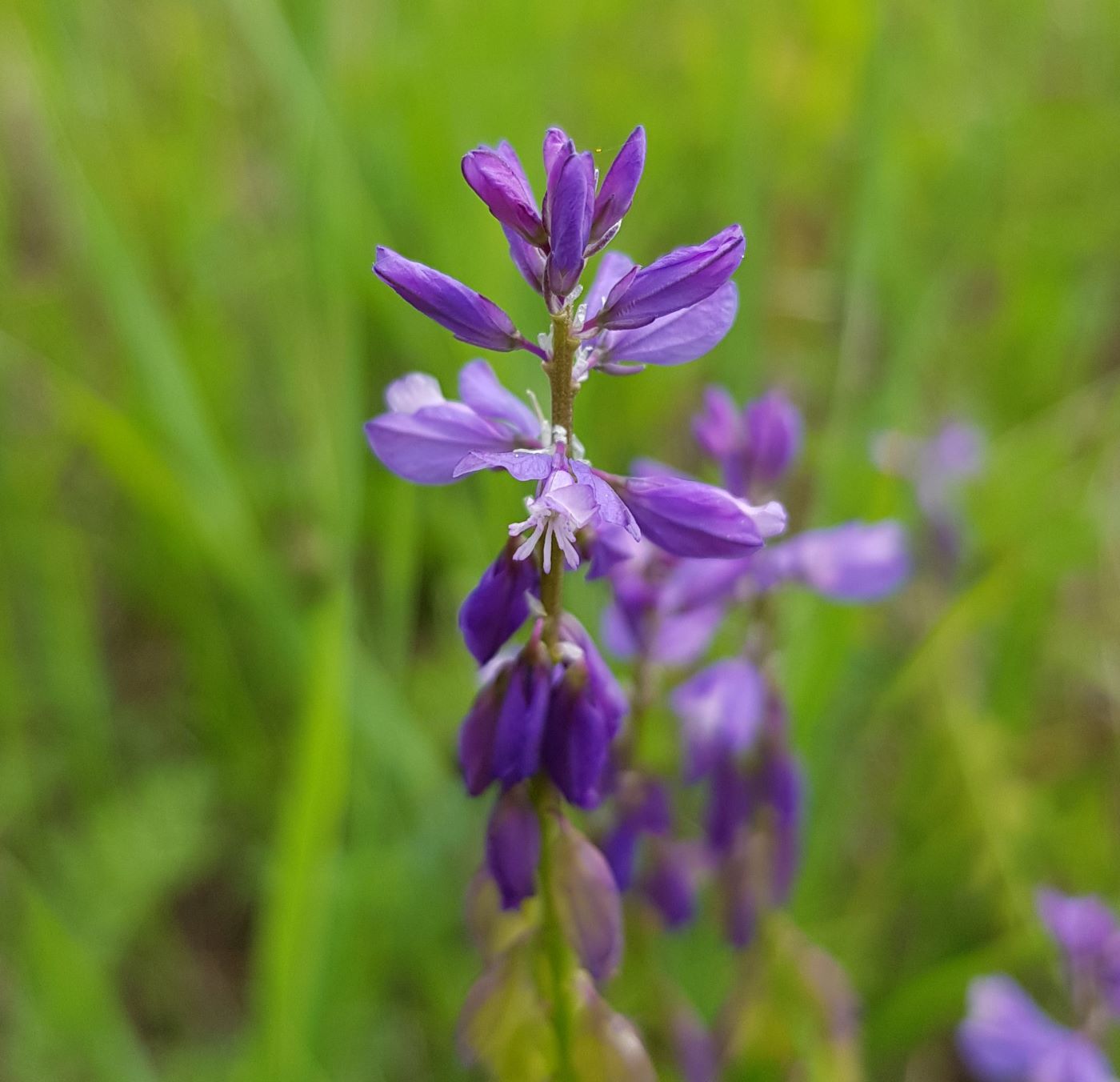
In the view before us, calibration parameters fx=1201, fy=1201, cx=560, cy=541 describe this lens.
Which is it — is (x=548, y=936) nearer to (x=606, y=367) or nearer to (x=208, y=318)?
(x=606, y=367)

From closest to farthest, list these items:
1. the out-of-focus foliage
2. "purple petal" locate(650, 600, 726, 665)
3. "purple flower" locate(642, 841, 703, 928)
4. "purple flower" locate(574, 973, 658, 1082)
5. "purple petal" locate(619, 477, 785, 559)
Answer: "purple petal" locate(619, 477, 785, 559) → "purple flower" locate(574, 973, 658, 1082) → "purple petal" locate(650, 600, 726, 665) → "purple flower" locate(642, 841, 703, 928) → the out-of-focus foliage

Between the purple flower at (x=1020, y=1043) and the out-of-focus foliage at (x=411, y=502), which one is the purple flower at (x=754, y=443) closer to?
the out-of-focus foliage at (x=411, y=502)

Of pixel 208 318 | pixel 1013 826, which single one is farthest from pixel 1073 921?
pixel 208 318

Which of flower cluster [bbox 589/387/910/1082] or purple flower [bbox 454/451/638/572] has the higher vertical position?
purple flower [bbox 454/451/638/572]

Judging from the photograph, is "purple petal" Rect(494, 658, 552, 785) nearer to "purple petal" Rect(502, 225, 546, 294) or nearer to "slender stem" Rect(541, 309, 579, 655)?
"slender stem" Rect(541, 309, 579, 655)

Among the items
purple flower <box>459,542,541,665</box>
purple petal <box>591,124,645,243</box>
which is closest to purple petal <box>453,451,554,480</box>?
purple flower <box>459,542,541,665</box>

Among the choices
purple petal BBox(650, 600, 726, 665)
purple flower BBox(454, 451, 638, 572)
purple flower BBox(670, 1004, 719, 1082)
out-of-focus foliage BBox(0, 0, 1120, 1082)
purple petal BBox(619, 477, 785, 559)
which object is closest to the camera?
purple flower BBox(454, 451, 638, 572)
